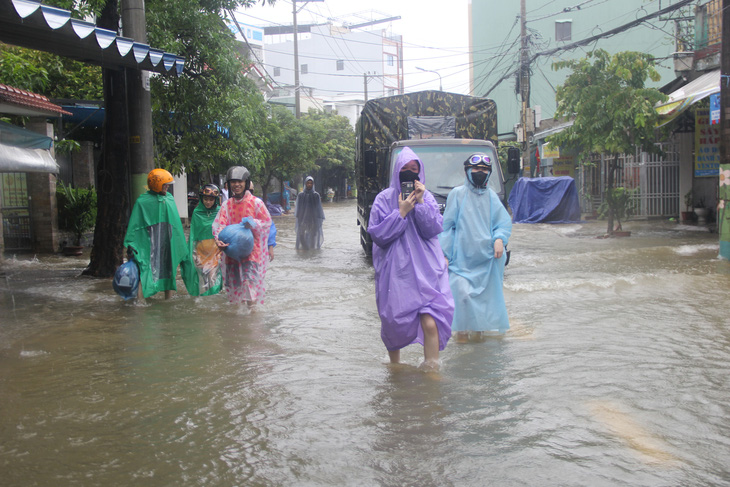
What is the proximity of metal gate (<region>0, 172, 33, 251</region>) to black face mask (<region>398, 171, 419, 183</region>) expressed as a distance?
12.1m

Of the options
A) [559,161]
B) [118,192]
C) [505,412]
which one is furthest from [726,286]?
[559,161]

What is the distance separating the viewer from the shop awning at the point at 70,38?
19.9 ft

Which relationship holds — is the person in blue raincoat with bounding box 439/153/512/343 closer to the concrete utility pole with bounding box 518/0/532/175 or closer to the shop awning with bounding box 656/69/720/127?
the shop awning with bounding box 656/69/720/127

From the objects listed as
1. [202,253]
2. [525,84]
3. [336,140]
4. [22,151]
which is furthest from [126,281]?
[336,140]

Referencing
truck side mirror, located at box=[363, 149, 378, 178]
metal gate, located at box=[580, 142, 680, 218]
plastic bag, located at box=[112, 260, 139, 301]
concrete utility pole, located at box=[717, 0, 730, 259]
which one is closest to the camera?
plastic bag, located at box=[112, 260, 139, 301]

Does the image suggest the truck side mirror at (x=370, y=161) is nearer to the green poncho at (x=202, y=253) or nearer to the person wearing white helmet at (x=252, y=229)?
the green poncho at (x=202, y=253)

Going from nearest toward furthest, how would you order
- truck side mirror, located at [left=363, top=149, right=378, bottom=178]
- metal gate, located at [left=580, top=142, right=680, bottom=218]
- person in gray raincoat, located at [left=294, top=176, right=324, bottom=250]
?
truck side mirror, located at [left=363, top=149, right=378, bottom=178] → person in gray raincoat, located at [left=294, top=176, right=324, bottom=250] → metal gate, located at [left=580, top=142, right=680, bottom=218]

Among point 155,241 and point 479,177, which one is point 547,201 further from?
point 479,177

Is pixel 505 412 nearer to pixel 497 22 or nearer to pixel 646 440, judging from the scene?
pixel 646 440

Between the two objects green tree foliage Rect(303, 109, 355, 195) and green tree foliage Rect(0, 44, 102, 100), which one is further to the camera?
green tree foliage Rect(303, 109, 355, 195)

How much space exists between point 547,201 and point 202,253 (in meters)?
15.7

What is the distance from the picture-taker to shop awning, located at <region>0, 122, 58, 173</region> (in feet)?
29.3

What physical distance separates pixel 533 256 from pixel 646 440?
9.75m

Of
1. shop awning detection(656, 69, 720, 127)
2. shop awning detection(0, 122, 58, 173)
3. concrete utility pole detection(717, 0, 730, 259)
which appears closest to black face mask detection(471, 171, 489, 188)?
shop awning detection(0, 122, 58, 173)
